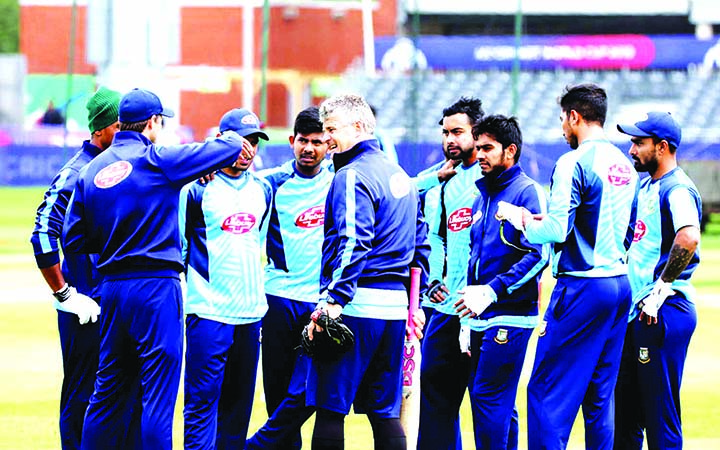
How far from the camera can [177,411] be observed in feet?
35.4

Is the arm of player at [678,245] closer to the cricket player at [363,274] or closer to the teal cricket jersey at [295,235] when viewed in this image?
the cricket player at [363,274]

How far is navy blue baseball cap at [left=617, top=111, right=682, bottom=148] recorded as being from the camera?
804 centimetres

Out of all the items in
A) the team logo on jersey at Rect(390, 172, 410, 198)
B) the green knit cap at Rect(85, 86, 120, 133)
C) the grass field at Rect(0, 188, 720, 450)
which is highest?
the green knit cap at Rect(85, 86, 120, 133)

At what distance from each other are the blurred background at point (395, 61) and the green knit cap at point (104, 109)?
38.9 metres

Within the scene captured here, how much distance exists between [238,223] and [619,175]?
2363 mm

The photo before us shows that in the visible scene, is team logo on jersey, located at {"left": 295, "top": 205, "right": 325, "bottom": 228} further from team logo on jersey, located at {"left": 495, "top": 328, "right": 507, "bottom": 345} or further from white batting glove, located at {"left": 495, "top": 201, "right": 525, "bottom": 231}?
team logo on jersey, located at {"left": 495, "top": 328, "right": 507, "bottom": 345}

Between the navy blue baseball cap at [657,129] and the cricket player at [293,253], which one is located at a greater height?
the navy blue baseball cap at [657,129]

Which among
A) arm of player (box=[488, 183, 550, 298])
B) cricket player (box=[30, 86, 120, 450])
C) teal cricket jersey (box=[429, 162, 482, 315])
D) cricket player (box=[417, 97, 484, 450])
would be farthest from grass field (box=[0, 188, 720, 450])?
arm of player (box=[488, 183, 550, 298])

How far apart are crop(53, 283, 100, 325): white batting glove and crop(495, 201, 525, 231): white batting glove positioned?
2.49 m

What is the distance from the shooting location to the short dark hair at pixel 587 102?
7.70 meters

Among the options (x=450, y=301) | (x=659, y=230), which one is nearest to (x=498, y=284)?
(x=450, y=301)

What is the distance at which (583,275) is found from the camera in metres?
7.59

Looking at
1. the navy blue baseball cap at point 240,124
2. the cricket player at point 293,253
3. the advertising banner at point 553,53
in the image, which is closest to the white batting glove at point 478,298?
the cricket player at point 293,253

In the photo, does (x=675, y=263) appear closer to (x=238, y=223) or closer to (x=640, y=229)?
(x=640, y=229)
